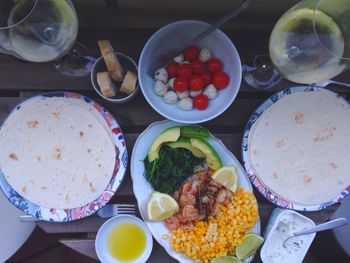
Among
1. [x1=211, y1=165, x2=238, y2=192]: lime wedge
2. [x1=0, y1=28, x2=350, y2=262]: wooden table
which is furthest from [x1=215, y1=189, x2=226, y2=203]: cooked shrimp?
[x1=0, y1=28, x2=350, y2=262]: wooden table

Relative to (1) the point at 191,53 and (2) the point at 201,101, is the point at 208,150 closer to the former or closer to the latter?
(2) the point at 201,101

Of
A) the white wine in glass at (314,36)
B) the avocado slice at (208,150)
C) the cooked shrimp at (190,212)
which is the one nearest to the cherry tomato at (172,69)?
the avocado slice at (208,150)

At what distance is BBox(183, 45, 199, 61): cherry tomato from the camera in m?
1.19

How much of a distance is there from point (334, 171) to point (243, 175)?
0.32m

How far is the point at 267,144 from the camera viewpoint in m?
1.25

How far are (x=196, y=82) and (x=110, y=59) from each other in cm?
28

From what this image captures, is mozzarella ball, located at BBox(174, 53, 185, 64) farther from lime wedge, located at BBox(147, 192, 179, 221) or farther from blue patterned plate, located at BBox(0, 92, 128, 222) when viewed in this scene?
lime wedge, located at BBox(147, 192, 179, 221)

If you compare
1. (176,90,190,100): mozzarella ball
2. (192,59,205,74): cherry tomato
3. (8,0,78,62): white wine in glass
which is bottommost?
(176,90,190,100): mozzarella ball

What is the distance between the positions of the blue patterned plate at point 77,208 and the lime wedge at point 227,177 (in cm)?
31

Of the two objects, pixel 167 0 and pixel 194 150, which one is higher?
pixel 167 0

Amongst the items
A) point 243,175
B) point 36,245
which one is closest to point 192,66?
point 243,175

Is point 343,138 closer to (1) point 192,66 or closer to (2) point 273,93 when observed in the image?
(2) point 273,93

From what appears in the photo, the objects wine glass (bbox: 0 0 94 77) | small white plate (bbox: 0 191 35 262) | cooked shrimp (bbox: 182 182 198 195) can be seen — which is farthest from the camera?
small white plate (bbox: 0 191 35 262)

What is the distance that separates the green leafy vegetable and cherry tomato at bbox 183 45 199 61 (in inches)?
11.9
